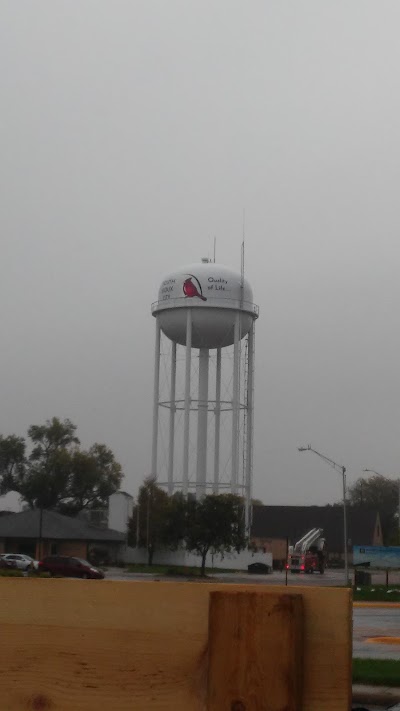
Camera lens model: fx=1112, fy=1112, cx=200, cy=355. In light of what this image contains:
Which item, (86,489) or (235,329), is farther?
(86,489)

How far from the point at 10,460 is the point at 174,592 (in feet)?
370

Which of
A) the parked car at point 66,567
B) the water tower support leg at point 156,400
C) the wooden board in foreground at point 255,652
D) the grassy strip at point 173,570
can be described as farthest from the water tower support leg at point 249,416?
the wooden board in foreground at point 255,652

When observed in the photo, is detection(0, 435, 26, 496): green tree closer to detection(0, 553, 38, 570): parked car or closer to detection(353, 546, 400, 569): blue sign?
detection(0, 553, 38, 570): parked car

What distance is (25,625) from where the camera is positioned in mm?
2922

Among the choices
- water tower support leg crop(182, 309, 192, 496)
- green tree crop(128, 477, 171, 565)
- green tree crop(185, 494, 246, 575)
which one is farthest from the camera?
green tree crop(128, 477, 171, 565)

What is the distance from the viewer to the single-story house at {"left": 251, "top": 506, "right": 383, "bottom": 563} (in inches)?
3969

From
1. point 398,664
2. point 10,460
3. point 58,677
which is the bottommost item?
point 398,664

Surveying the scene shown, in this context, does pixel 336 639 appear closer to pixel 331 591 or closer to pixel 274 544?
pixel 331 591

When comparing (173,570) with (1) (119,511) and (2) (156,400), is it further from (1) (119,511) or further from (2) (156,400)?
(1) (119,511)

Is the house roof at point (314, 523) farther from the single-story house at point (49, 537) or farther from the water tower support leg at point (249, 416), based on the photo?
the single-story house at point (49, 537)

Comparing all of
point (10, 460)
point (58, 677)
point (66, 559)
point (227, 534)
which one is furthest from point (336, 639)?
point (10, 460)

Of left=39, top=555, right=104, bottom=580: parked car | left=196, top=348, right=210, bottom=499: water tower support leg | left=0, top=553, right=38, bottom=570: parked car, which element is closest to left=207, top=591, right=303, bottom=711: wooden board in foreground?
left=39, top=555, right=104, bottom=580: parked car

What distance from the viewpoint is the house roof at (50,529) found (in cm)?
7538

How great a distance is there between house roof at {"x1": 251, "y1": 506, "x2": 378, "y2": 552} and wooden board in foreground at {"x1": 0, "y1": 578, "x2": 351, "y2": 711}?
97420mm
